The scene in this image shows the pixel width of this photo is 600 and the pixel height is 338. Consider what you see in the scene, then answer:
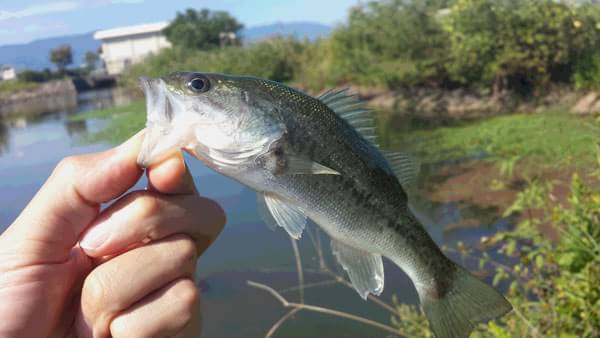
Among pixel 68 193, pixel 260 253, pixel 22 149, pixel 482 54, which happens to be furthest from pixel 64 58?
pixel 68 193

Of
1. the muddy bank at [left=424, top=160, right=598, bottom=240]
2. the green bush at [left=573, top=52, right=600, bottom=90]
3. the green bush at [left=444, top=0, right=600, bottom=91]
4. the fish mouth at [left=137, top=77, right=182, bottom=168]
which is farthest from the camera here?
the green bush at [left=444, top=0, right=600, bottom=91]

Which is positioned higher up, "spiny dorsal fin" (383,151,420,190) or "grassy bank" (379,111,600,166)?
"spiny dorsal fin" (383,151,420,190)

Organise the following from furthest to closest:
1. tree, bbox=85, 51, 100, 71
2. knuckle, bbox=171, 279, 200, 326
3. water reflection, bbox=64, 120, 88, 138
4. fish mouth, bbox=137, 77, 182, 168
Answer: tree, bbox=85, 51, 100, 71 → water reflection, bbox=64, 120, 88, 138 → knuckle, bbox=171, 279, 200, 326 → fish mouth, bbox=137, 77, 182, 168

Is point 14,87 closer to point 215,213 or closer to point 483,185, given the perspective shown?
point 483,185

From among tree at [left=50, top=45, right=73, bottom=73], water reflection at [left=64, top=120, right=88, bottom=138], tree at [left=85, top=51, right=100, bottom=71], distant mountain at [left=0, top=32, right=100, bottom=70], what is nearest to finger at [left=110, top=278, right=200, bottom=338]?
water reflection at [left=64, top=120, right=88, bottom=138]

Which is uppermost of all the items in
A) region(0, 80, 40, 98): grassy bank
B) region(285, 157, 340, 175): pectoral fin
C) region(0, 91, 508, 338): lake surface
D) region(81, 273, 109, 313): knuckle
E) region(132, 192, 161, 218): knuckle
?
region(285, 157, 340, 175): pectoral fin

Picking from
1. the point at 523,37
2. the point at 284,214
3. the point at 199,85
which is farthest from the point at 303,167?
the point at 523,37

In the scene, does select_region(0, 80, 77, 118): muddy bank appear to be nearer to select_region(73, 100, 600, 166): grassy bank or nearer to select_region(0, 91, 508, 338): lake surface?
select_region(73, 100, 600, 166): grassy bank
